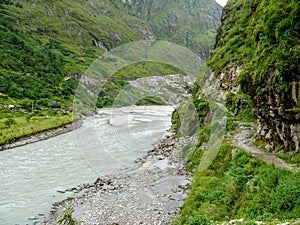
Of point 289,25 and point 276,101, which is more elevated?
point 289,25

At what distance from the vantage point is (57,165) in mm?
32000

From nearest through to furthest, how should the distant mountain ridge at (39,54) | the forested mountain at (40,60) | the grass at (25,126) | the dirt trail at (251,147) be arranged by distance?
the dirt trail at (251,147) < the grass at (25,126) < the forested mountain at (40,60) < the distant mountain ridge at (39,54)

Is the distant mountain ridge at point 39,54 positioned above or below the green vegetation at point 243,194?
above

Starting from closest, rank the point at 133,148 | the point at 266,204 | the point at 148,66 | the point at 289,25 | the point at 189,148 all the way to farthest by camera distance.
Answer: the point at 266,204 → the point at 289,25 → the point at 189,148 → the point at 133,148 → the point at 148,66

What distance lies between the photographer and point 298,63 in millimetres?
15000

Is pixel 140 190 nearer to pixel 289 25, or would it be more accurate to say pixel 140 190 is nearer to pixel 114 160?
pixel 114 160

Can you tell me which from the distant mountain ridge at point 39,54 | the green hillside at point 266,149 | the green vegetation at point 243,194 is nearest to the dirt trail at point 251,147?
the green hillside at point 266,149

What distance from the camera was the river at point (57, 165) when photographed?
2167cm

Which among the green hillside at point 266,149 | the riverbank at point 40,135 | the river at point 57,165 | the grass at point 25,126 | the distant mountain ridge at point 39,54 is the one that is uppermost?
the distant mountain ridge at point 39,54

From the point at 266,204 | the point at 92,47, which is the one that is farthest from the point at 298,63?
the point at 92,47

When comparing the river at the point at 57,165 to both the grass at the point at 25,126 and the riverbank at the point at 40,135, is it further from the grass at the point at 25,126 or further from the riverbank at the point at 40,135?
the grass at the point at 25,126

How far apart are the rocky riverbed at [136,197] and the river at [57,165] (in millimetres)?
1840

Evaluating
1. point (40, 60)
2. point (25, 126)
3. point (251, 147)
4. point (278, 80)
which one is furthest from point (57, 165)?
point (40, 60)

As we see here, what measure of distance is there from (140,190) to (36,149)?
23.0 m
